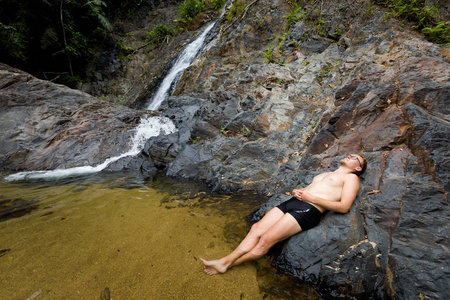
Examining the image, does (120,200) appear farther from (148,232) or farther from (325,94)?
(325,94)

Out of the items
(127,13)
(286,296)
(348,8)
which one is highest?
(127,13)

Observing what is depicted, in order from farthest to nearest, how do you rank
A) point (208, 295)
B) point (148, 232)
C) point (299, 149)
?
point (299, 149) → point (148, 232) → point (208, 295)

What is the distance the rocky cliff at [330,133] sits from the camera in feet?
6.90

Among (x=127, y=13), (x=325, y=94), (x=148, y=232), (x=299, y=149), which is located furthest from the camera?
(x=127, y=13)

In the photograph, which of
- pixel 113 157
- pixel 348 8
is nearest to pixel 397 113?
pixel 348 8

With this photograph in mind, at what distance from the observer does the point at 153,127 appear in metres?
9.23

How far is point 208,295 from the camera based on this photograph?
76.8 inches

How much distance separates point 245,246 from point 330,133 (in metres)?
3.38

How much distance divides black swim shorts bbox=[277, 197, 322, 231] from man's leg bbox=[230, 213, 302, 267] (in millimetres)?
63

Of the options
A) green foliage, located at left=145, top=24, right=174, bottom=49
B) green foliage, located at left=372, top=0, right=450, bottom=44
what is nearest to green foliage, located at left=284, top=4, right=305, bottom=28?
green foliage, located at left=372, top=0, right=450, bottom=44

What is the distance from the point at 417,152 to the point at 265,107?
4203 millimetres

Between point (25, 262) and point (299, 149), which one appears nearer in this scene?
point (25, 262)

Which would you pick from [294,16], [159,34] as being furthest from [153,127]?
[159,34]

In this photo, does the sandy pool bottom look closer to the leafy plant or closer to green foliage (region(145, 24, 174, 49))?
the leafy plant
